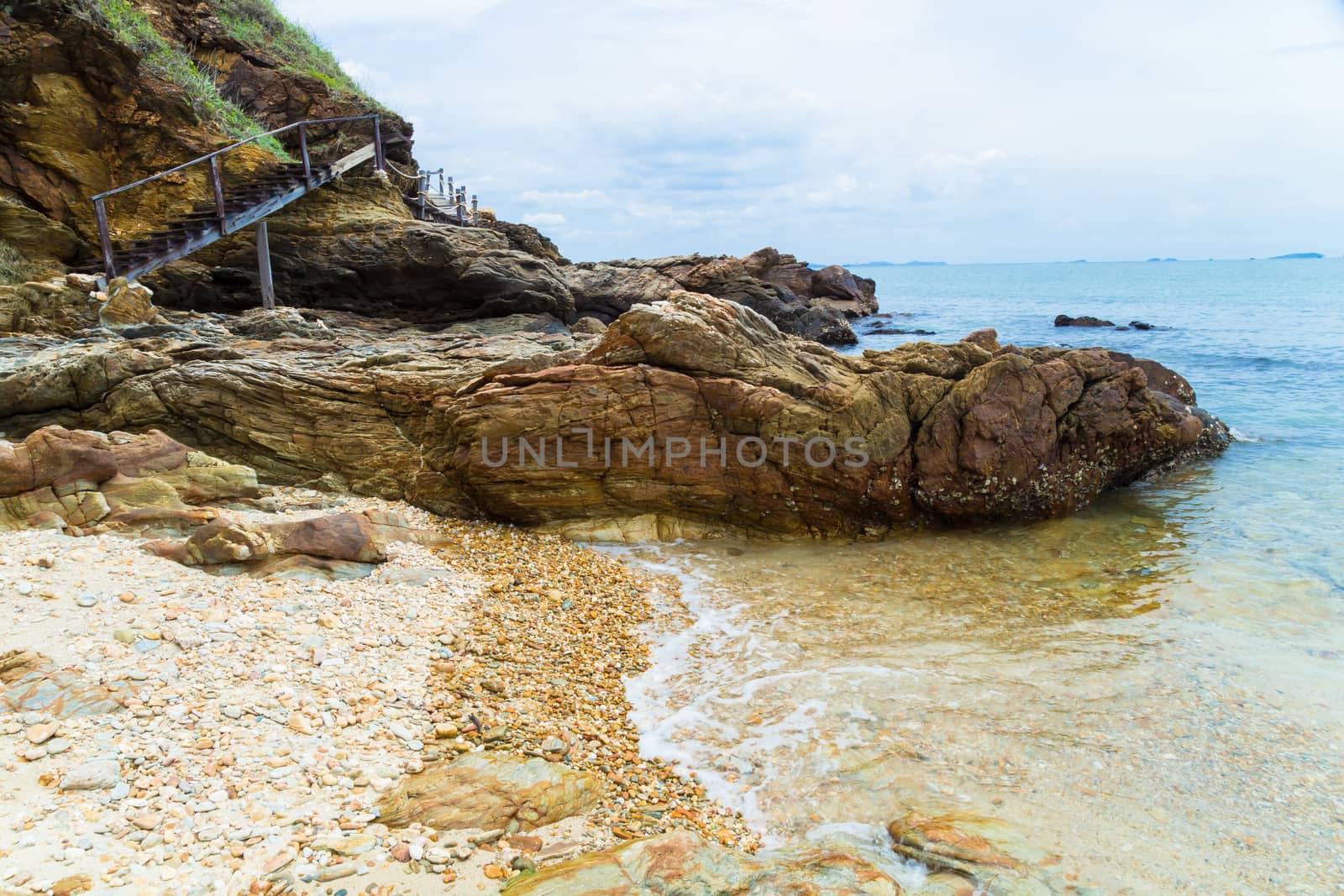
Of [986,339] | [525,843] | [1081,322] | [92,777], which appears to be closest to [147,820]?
[92,777]

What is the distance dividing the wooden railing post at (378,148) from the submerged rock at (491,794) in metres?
21.9

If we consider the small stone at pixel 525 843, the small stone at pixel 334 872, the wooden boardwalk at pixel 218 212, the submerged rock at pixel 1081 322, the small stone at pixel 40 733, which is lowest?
the small stone at pixel 525 843

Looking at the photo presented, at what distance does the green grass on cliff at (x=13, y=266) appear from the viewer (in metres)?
15.7

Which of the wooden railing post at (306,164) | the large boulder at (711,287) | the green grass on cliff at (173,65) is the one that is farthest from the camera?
the large boulder at (711,287)

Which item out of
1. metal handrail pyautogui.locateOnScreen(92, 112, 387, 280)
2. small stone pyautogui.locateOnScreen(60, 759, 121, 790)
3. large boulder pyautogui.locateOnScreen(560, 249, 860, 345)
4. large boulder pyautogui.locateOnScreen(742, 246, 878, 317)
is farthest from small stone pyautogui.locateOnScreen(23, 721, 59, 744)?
large boulder pyautogui.locateOnScreen(742, 246, 878, 317)

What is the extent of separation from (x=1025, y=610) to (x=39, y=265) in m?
20.3

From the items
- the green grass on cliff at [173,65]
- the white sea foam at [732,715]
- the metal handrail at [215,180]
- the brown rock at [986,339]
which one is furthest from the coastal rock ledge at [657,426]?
the green grass on cliff at [173,65]

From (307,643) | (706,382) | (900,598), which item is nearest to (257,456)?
(307,643)

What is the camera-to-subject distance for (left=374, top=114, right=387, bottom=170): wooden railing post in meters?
22.5

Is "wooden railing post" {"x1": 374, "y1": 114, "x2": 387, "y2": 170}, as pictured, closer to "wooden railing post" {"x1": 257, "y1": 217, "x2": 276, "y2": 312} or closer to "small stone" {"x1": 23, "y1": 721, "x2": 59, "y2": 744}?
"wooden railing post" {"x1": 257, "y1": 217, "x2": 276, "y2": 312}

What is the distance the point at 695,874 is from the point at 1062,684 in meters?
4.56

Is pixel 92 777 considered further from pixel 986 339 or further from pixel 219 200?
pixel 219 200

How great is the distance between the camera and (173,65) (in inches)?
773

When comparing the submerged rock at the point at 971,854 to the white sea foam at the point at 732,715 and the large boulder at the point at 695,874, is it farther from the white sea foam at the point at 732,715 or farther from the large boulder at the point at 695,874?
the large boulder at the point at 695,874
